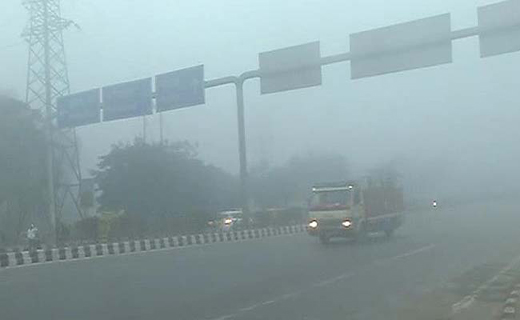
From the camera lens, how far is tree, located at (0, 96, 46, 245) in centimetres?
4447

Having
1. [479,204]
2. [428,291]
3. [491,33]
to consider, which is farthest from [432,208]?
[428,291]

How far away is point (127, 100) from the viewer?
32812mm

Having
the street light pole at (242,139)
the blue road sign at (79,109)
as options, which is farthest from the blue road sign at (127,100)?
the street light pole at (242,139)

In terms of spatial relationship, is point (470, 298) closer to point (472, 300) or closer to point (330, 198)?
point (472, 300)

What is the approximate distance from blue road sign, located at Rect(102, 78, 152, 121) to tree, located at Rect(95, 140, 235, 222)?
69.7 ft

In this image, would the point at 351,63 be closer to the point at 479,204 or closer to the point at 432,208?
the point at 432,208

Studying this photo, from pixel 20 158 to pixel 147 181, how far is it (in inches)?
463

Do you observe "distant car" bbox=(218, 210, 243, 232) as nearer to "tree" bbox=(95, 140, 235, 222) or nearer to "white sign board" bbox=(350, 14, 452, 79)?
"tree" bbox=(95, 140, 235, 222)

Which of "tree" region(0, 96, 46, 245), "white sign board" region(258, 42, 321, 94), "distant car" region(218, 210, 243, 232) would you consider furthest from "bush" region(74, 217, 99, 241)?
"white sign board" region(258, 42, 321, 94)

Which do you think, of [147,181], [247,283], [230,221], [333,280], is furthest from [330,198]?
[147,181]

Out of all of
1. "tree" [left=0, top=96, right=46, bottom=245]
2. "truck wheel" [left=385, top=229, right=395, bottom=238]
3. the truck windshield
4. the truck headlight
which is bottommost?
"truck wheel" [left=385, top=229, right=395, bottom=238]

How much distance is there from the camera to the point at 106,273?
21.8m

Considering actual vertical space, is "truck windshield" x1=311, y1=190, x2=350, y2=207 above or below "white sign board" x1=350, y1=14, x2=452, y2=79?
below

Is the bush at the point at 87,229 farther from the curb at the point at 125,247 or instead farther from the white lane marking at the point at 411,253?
the white lane marking at the point at 411,253
